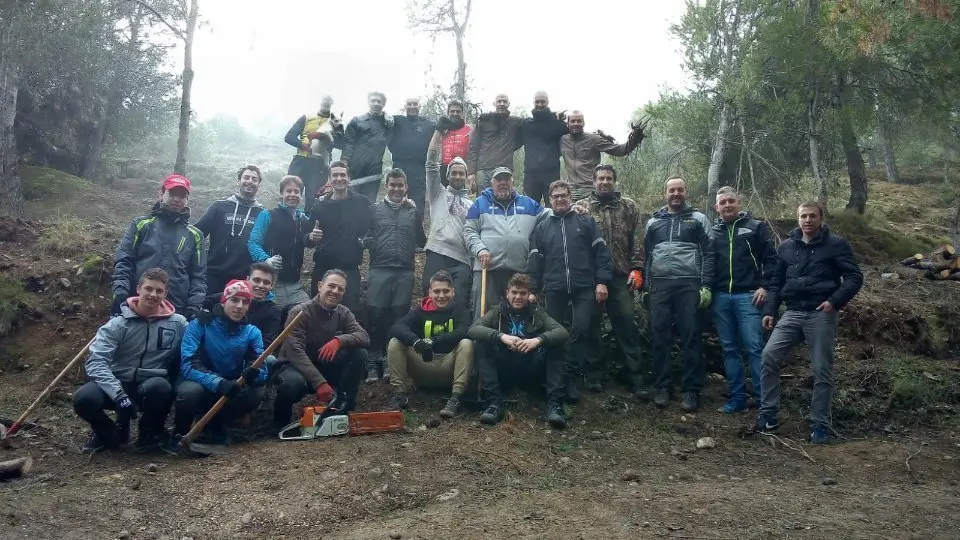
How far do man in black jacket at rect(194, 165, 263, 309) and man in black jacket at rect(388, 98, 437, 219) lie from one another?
2283 millimetres

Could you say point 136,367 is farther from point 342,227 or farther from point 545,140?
point 545,140

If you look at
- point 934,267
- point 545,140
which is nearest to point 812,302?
point 545,140

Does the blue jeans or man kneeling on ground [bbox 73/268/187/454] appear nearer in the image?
man kneeling on ground [bbox 73/268/187/454]

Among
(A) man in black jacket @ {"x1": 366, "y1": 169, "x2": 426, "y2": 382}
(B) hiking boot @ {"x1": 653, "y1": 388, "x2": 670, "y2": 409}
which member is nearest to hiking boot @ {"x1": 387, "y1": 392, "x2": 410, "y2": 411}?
(A) man in black jacket @ {"x1": 366, "y1": 169, "x2": 426, "y2": 382}

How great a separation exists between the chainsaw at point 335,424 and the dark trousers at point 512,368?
0.99 meters

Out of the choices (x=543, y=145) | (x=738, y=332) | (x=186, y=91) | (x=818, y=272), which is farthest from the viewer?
(x=186, y=91)

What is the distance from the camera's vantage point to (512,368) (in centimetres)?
637

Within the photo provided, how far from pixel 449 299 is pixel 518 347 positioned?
3.17 ft

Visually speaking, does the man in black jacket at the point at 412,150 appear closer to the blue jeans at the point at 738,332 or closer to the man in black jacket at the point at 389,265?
the man in black jacket at the point at 389,265

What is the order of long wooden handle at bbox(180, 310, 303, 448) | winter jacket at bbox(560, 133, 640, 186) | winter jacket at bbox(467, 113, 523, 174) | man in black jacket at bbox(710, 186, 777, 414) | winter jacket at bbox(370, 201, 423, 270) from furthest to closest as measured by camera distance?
winter jacket at bbox(467, 113, 523, 174)
winter jacket at bbox(560, 133, 640, 186)
winter jacket at bbox(370, 201, 423, 270)
man in black jacket at bbox(710, 186, 777, 414)
long wooden handle at bbox(180, 310, 303, 448)

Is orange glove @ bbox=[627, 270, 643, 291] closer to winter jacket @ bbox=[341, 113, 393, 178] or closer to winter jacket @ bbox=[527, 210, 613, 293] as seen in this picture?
winter jacket @ bbox=[527, 210, 613, 293]

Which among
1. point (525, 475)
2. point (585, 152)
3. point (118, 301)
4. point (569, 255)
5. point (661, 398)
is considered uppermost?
point (585, 152)

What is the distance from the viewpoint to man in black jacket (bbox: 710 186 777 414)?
6277mm

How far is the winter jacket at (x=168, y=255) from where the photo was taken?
5883mm
